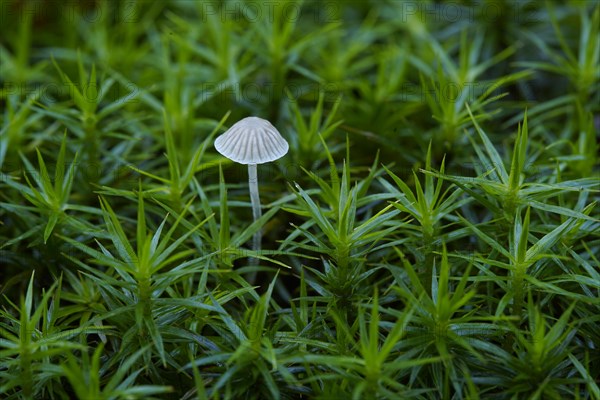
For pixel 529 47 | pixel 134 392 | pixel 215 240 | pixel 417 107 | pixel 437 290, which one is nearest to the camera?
pixel 134 392

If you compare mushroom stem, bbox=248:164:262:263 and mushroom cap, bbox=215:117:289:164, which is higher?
mushroom cap, bbox=215:117:289:164

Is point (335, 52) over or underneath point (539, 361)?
over

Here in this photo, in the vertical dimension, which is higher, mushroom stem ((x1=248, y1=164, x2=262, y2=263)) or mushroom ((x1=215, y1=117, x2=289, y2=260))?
mushroom ((x1=215, y1=117, x2=289, y2=260))

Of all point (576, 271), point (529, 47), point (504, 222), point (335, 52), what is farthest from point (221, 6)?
point (576, 271)

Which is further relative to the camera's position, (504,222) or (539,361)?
(504,222)

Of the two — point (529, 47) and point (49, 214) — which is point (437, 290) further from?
point (529, 47)

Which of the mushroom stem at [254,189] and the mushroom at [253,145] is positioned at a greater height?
the mushroom at [253,145]
